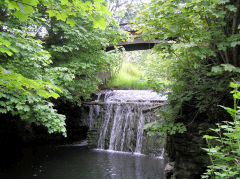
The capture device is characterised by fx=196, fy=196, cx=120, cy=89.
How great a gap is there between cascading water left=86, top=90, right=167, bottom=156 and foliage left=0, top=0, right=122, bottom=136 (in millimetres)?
2508

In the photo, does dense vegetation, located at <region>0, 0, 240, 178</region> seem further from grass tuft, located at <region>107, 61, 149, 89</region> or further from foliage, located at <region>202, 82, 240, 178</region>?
grass tuft, located at <region>107, 61, 149, 89</region>

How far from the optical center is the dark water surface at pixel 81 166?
595 centimetres

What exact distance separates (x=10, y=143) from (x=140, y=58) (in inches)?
563

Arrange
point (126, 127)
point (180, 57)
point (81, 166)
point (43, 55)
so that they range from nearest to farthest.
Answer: point (180, 57)
point (43, 55)
point (81, 166)
point (126, 127)

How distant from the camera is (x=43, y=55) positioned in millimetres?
4863

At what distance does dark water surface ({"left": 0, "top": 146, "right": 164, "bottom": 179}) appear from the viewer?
595 centimetres

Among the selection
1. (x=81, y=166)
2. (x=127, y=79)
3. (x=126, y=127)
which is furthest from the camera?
(x=127, y=79)

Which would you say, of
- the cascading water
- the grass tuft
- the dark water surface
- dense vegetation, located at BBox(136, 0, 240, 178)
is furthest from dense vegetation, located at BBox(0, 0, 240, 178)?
the grass tuft

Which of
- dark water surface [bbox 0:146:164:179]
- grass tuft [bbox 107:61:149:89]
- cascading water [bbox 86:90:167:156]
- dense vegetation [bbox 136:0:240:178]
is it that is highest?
grass tuft [bbox 107:61:149:89]

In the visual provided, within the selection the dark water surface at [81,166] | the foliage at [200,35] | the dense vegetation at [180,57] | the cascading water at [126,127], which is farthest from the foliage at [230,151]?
the cascading water at [126,127]

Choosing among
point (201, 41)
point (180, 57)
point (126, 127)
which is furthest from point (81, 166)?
point (201, 41)

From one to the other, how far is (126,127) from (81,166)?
347 cm

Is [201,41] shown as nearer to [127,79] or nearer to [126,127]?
[126,127]

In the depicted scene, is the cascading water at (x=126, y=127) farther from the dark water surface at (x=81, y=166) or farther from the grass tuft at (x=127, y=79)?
the grass tuft at (x=127, y=79)
